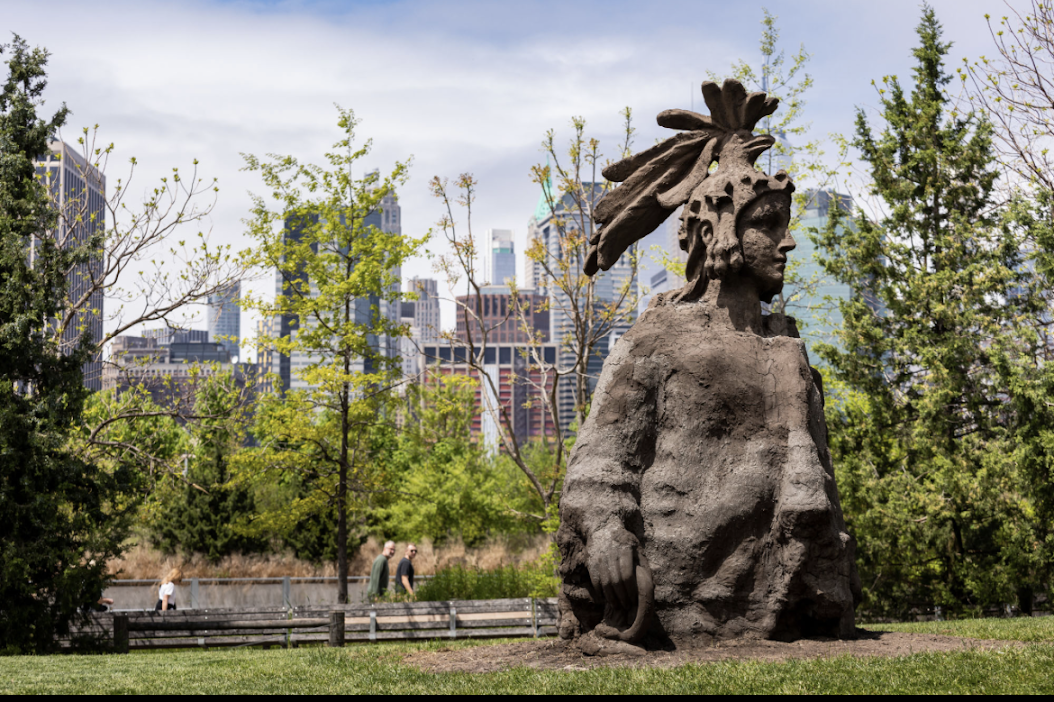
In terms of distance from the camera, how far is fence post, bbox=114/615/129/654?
41.8 feet

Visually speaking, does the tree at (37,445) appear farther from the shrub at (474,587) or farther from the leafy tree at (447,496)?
the leafy tree at (447,496)

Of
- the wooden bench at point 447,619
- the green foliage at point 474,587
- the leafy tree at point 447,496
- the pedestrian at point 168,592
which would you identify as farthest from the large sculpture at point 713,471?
the leafy tree at point 447,496

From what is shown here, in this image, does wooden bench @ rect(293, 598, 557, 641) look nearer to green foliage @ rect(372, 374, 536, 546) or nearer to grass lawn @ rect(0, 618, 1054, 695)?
grass lawn @ rect(0, 618, 1054, 695)

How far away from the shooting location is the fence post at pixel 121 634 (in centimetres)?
1273

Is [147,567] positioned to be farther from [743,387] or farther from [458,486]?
[743,387]

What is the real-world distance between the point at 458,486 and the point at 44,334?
48.7 feet

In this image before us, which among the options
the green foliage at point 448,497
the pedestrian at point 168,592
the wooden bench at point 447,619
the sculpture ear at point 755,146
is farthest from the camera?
the green foliage at point 448,497

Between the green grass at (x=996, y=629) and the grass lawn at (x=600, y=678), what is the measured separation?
173 mm

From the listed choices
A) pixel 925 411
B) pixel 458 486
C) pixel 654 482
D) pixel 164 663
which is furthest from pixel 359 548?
pixel 654 482

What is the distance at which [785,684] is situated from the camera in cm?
562

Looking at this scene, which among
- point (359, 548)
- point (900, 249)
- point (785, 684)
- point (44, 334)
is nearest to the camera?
point (785, 684)

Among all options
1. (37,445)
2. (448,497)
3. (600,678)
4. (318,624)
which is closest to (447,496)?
(448,497)

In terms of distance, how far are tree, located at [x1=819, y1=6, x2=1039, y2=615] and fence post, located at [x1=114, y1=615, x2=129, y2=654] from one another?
10691mm

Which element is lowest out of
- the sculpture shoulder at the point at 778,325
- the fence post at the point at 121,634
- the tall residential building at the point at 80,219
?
the fence post at the point at 121,634
